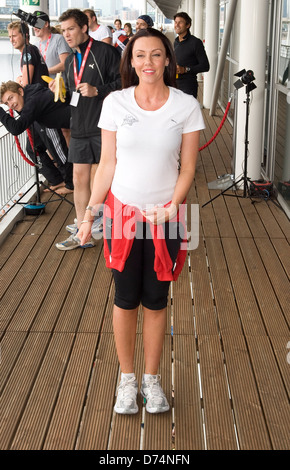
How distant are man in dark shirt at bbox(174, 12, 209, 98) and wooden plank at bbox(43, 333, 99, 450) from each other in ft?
12.9

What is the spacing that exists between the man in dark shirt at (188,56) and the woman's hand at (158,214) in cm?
448

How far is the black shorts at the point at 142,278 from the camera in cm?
238

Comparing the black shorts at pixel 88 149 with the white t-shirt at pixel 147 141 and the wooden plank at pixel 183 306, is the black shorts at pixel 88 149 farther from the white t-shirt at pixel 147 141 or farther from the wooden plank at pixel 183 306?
the white t-shirt at pixel 147 141

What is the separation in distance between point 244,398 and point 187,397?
0.24 meters

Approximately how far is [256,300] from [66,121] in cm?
238

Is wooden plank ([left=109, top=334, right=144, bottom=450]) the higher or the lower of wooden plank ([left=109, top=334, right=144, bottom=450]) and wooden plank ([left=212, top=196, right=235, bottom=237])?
the higher

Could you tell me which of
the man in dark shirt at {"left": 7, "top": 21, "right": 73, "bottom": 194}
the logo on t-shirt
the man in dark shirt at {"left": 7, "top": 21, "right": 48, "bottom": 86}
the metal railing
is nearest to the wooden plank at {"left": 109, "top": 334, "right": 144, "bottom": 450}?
the logo on t-shirt

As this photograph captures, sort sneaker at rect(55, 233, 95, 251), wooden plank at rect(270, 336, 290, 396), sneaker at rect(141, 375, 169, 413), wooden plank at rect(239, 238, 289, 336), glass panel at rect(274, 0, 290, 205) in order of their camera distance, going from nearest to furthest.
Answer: sneaker at rect(141, 375, 169, 413) → wooden plank at rect(270, 336, 290, 396) → wooden plank at rect(239, 238, 289, 336) → sneaker at rect(55, 233, 95, 251) → glass panel at rect(274, 0, 290, 205)

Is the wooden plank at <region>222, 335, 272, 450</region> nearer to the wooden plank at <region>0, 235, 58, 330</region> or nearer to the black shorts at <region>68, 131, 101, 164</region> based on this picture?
the wooden plank at <region>0, 235, 58, 330</region>

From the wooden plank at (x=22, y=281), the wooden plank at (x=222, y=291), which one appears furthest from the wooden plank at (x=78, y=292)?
the wooden plank at (x=222, y=291)

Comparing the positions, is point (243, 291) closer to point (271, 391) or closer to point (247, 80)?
point (271, 391)

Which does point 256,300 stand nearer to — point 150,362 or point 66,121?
point 150,362

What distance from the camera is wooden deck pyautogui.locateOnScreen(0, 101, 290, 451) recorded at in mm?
2475
